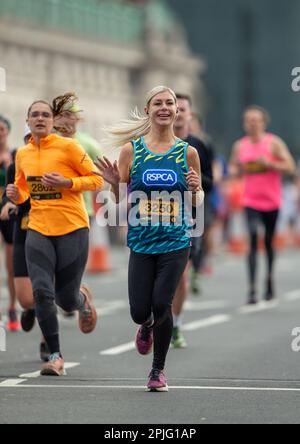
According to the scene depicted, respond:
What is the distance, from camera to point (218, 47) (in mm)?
116312

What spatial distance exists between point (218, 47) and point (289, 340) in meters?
104

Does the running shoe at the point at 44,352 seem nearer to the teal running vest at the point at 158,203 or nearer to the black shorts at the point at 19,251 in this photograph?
the black shorts at the point at 19,251

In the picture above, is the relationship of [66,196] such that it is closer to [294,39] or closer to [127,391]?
[127,391]

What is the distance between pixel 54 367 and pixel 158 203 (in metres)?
1.41

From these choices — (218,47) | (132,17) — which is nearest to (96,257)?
(132,17)

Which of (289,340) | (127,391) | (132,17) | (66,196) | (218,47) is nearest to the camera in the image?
(127,391)

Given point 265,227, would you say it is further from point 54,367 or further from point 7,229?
point 54,367

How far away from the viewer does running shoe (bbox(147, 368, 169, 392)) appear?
9359 millimetres

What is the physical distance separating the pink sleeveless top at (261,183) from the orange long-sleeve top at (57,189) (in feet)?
20.2

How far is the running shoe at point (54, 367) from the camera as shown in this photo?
1017 cm

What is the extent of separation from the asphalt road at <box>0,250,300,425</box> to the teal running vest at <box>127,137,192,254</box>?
847 mm

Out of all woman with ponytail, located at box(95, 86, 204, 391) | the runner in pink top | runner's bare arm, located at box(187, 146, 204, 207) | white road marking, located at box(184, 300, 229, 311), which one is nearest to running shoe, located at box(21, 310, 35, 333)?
woman with ponytail, located at box(95, 86, 204, 391)

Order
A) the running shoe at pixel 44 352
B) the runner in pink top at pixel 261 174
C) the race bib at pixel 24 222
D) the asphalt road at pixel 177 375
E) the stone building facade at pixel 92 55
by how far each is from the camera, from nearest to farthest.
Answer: the asphalt road at pixel 177 375
the race bib at pixel 24 222
the running shoe at pixel 44 352
the runner in pink top at pixel 261 174
the stone building facade at pixel 92 55

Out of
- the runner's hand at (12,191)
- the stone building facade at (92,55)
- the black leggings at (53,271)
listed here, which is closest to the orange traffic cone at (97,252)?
the runner's hand at (12,191)
